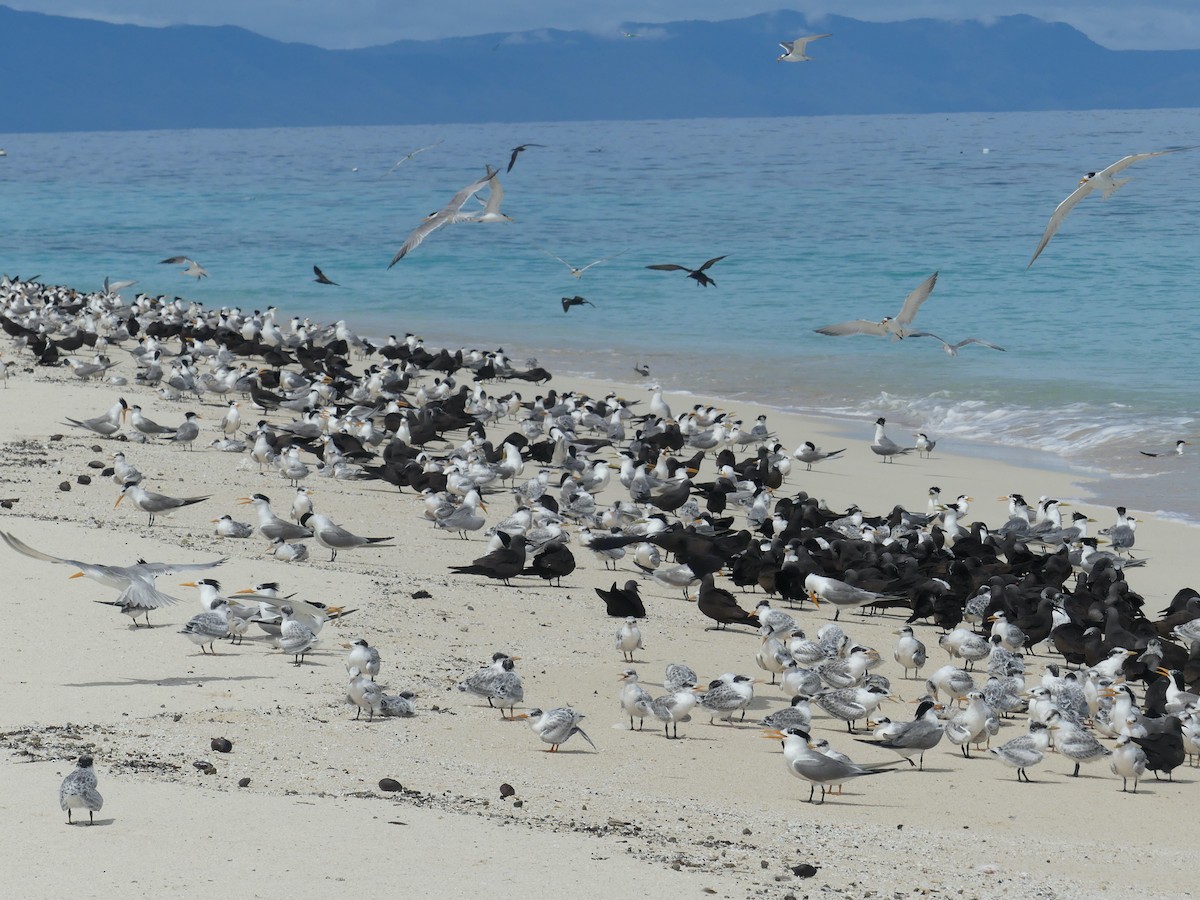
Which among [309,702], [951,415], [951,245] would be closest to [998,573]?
[309,702]

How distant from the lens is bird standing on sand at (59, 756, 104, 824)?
6.25 meters

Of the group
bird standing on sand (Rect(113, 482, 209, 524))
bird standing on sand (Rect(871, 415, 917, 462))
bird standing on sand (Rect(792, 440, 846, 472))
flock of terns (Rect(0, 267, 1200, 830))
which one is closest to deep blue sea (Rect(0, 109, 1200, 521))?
bird standing on sand (Rect(871, 415, 917, 462))

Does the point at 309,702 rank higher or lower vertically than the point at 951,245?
lower

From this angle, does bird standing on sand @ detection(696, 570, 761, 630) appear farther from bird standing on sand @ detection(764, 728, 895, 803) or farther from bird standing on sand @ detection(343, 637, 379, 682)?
bird standing on sand @ detection(764, 728, 895, 803)

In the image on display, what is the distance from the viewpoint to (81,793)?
625cm

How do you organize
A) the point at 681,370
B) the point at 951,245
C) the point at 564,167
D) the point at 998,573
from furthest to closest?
the point at 564,167, the point at 951,245, the point at 681,370, the point at 998,573

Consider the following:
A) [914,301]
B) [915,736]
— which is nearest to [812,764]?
[915,736]

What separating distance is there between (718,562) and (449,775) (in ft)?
18.3

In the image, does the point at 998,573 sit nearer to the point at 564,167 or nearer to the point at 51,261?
the point at 51,261

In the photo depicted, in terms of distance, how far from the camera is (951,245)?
49531 mm

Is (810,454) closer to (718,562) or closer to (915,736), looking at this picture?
(718,562)

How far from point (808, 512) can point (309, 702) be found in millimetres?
7561

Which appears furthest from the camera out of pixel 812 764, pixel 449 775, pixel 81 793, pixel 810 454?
pixel 810 454

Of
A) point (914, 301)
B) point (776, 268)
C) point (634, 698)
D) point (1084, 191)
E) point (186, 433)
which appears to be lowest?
point (634, 698)
